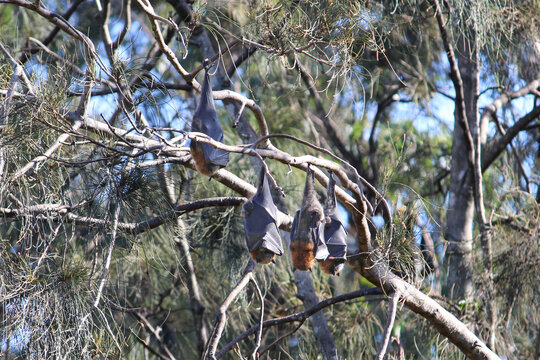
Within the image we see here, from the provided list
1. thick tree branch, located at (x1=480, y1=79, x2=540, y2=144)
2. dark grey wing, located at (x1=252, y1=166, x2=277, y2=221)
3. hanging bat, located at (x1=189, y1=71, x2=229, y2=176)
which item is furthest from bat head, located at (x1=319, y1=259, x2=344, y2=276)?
thick tree branch, located at (x1=480, y1=79, x2=540, y2=144)

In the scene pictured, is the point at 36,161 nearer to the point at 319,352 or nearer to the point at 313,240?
the point at 313,240

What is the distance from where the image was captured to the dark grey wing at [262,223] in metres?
2.09

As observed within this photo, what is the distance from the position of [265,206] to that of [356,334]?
7.65ft

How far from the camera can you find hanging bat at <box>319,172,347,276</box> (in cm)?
221

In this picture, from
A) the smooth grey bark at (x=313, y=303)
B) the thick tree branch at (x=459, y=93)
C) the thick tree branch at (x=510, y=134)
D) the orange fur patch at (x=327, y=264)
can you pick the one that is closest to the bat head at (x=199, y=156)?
the orange fur patch at (x=327, y=264)

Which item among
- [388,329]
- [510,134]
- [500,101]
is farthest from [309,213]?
[500,101]

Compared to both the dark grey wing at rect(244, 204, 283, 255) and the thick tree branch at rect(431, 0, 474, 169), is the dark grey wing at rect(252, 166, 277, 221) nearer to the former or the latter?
the dark grey wing at rect(244, 204, 283, 255)

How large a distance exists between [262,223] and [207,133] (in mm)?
376

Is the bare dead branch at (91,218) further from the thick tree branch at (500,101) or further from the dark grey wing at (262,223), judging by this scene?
the thick tree branch at (500,101)

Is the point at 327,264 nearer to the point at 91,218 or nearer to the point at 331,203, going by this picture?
the point at 331,203

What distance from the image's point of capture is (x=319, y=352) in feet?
12.2

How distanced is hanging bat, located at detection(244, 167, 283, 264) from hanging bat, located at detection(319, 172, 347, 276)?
7.9 inches

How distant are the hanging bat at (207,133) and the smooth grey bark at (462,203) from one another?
7.92ft

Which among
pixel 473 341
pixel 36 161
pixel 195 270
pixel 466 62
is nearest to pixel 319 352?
pixel 473 341
